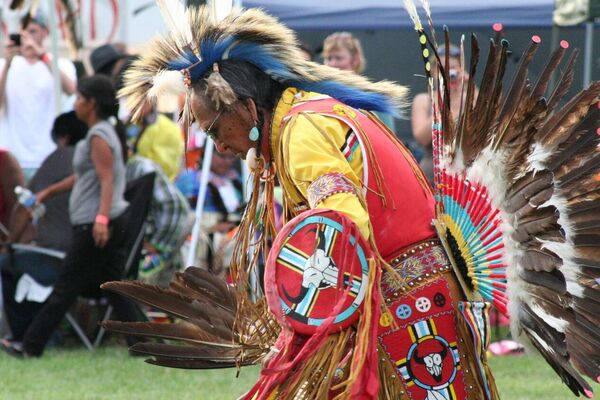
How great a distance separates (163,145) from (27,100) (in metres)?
1.11

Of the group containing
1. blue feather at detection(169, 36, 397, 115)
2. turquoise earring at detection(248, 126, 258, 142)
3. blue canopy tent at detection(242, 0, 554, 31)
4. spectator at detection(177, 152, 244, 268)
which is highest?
blue feather at detection(169, 36, 397, 115)

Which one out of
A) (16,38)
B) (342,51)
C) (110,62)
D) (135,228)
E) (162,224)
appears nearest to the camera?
(135,228)

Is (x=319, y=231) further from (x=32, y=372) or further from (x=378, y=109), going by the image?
(x=32, y=372)

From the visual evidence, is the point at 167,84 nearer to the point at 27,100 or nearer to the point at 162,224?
the point at 162,224

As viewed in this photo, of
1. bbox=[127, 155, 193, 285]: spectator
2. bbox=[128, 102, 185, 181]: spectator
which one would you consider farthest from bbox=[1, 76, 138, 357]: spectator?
bbox=[128, 102, 185, 181]: spectator

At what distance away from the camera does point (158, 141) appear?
8.01 m

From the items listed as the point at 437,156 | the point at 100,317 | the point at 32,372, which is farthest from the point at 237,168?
the point at 437,156

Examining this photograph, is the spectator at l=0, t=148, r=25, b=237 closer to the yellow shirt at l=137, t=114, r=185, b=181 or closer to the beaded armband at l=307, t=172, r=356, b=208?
the yellow shirt at l=137, t=114, r=185, b=181

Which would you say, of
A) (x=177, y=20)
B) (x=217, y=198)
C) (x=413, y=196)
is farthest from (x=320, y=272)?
(x=217, y=198)

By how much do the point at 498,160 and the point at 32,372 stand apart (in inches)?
152

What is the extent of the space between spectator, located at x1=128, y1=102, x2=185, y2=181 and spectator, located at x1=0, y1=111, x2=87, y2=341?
0.51 metres

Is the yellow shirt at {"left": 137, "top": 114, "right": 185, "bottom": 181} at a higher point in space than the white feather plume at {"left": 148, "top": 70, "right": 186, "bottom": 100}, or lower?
lower

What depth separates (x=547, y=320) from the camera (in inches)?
116

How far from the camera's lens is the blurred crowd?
22.1ft
